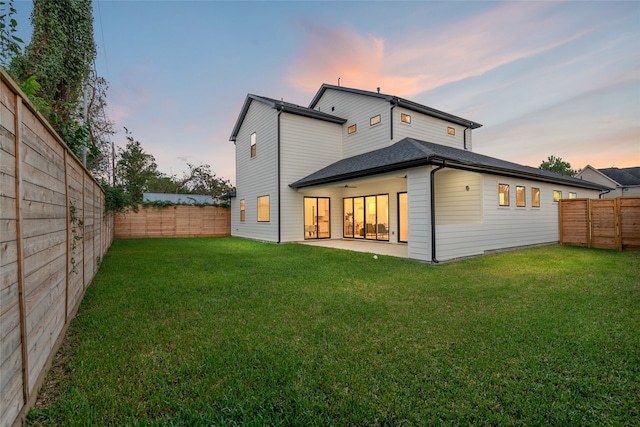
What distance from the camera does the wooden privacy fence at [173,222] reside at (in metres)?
15.3

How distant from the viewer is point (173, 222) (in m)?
16.1

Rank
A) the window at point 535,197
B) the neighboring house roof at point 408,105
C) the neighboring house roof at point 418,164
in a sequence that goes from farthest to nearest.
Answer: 1. the neighboring house roof at point 408,105
2. the window at point 535,197
3. the neighboring house roof at point 418,164

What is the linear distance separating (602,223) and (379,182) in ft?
25.8

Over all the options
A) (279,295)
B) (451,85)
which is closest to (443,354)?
(279,295)

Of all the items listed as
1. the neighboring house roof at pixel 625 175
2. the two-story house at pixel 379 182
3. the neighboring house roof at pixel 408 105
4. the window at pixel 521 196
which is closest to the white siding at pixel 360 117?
the two-story house at pixel 379 182

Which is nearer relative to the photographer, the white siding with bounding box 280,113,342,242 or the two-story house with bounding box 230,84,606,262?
the two-story house with bounding box 230,84,606,262

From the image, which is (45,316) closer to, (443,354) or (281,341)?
(281,341)

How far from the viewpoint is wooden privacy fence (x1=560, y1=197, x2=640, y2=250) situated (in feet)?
30.4

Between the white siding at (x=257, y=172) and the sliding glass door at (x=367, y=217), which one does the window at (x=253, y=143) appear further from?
the sliding glass door at (x=367, y=217)

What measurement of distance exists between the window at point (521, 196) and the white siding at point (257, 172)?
920 cm

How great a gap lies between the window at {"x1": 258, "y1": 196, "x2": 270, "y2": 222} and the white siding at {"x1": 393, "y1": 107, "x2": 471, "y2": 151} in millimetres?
6341

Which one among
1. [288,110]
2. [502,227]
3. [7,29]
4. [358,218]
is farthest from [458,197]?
[7,29]

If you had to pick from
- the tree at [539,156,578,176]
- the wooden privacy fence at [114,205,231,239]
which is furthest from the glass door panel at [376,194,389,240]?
the tree at [539,156,578,176]

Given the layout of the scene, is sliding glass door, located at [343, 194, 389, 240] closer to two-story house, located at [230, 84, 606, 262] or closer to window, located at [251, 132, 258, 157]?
two-story house, located at [230, 84, 606, 262]
